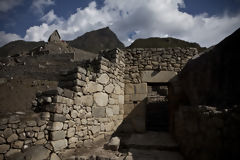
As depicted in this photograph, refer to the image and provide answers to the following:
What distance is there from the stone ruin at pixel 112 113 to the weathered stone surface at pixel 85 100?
2 centimetres

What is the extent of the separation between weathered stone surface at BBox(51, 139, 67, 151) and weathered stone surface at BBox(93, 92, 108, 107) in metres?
1.41

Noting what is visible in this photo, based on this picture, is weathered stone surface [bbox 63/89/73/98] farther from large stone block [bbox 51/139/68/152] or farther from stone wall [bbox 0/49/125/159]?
large stone block [bbox 51/139/68/152]

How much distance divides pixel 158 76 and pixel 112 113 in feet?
7.53

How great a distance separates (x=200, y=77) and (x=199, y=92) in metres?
0.40

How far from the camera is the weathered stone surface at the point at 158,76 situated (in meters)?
5.71

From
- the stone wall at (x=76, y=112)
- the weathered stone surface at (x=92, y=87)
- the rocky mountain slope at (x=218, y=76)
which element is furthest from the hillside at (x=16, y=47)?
the rocky mountain slope at (x=218, y=76)

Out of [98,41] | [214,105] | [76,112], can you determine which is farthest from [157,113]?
[98,41]

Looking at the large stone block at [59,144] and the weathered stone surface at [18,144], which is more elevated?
the weathered stone surface at [18,144]

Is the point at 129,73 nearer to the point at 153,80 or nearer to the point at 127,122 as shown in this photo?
the point at 153,80

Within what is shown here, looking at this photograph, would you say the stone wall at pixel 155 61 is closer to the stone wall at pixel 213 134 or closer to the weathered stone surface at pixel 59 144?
the stone wall at pixel 213 134

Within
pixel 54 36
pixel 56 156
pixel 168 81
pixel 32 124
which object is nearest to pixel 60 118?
pixel 32 124

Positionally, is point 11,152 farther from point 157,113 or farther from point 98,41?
point 98,41

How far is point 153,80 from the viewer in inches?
226

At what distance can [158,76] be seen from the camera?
5.75 metres
